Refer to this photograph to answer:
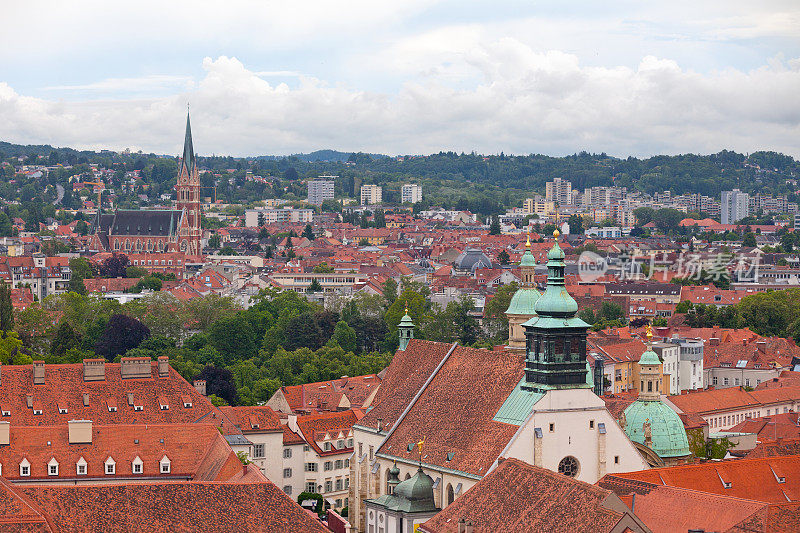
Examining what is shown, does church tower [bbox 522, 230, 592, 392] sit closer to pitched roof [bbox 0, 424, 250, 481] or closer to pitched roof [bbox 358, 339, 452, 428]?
pitched roof [bbox 358, 339, 452, 428]

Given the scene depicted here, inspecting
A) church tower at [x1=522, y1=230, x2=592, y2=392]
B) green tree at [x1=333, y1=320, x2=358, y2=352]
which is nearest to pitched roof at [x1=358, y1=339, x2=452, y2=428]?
church tower at [x1=522, y1=230, x2=592, y2=392]

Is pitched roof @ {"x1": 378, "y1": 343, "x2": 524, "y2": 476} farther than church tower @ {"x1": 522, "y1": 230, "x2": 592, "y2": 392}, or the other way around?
church tower @ {"x1": 522, "y1": 230, "x2": 592, "y2": 392}

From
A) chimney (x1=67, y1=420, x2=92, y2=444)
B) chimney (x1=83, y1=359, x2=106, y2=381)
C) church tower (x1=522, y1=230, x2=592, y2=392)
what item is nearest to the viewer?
church tower (x1=522, y1=230, x2=592, y2=392)

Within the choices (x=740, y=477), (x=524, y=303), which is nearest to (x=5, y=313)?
(x=524, y=303)

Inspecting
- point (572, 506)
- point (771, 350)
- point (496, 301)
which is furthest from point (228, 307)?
point (572, 506)

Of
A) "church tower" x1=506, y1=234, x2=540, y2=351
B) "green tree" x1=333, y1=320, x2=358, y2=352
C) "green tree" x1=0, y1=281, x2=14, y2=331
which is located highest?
"church tower" x1=506, y1=234, x2=540, y2=351

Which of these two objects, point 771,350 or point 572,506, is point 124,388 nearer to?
point 572,506
